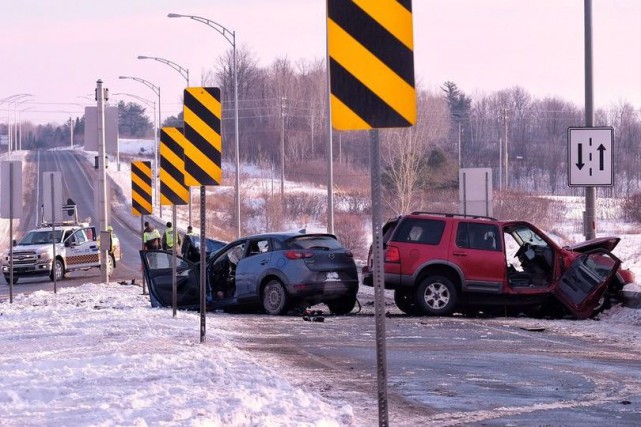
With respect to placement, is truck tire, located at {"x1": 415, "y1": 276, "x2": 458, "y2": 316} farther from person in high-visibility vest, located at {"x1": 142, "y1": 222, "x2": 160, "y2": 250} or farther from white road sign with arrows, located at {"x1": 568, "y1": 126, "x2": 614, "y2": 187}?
person in high-visibility vest, located at {"x1": 142, "y1": 222, "x2": 160, "y2": 250}

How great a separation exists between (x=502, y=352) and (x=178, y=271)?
8093mm

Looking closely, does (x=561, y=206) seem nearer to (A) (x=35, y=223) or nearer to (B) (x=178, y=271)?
(A) (x=35, y=223)

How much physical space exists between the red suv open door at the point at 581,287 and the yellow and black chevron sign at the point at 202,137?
7315 millimetres

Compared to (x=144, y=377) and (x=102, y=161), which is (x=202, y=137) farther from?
(x=102, y=161)

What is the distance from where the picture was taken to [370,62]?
7.06 meters

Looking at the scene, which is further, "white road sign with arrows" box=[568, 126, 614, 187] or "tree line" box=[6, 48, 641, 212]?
"tree line" box=[6, 48, 641, 212]

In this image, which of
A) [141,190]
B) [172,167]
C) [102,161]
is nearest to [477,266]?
[172,167]

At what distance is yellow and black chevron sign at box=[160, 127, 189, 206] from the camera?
17344mm

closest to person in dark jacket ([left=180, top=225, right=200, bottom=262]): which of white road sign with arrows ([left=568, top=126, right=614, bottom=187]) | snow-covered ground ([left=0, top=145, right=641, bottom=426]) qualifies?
snow-covered ground ([left=0, top=145, right=641, bottom=426])

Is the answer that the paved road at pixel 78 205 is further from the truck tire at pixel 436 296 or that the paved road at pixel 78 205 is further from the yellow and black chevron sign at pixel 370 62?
the yellow and black chevron sign at pixel 370 62

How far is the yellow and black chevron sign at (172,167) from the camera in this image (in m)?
17.3

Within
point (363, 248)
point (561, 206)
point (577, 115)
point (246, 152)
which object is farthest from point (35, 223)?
point (577, 115)

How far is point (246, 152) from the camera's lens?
12269cm

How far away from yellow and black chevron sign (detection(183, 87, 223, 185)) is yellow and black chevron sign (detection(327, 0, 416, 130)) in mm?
7377
